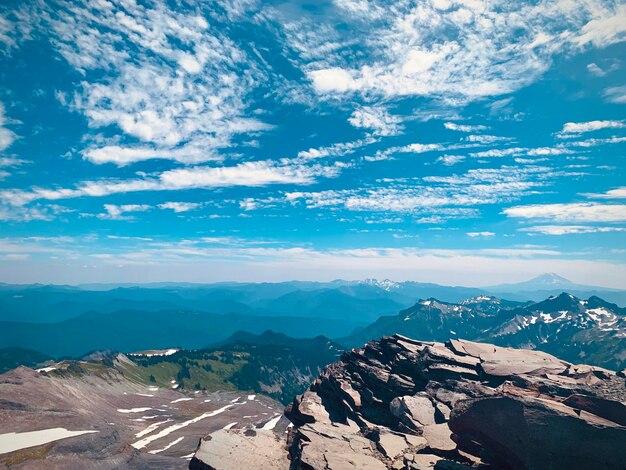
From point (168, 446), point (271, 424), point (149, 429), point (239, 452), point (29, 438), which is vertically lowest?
point (271, 424)

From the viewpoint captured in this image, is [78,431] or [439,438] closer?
[439,438]

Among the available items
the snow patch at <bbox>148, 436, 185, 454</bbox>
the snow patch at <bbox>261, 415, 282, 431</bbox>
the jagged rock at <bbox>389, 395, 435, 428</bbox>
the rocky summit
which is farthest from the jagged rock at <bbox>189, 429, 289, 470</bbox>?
the snow patch at <bbox>261, 415, 282, 431</bbox>

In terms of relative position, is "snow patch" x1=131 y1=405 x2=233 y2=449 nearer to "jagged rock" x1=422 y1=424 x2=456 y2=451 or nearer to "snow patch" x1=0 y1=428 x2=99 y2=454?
"snow patch" x1=0 y1=428 x2=99 y2=454

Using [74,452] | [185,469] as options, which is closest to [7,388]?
[74,452]

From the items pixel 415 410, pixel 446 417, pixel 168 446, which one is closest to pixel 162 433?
pixel 168 446

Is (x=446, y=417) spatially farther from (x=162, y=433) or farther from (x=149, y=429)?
(x=149, y=429)

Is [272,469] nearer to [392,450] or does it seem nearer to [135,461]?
[392,450]

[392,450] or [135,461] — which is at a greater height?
[392,450]

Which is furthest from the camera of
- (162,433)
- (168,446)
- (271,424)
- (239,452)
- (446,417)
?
(271,424)

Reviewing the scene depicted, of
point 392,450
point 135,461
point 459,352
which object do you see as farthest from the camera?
point 135,461
